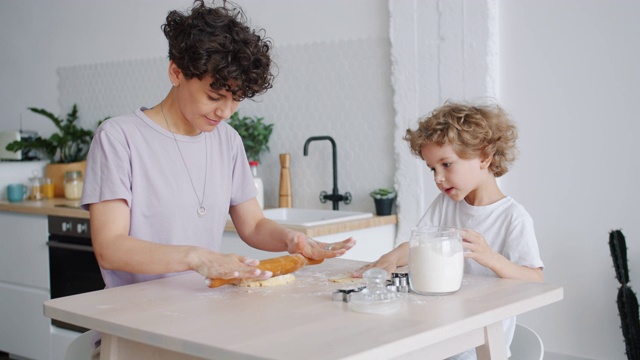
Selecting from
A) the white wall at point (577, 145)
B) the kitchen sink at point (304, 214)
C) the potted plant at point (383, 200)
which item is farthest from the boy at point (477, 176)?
the kitchen sink at point (304, 214)

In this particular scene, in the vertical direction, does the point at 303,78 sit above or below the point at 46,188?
above

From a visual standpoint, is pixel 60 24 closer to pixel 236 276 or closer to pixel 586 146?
pixel 586 146

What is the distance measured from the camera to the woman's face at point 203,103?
2070mm

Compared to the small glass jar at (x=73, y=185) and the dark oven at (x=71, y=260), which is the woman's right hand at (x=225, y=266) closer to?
the dark oven at (x=71, y=260)

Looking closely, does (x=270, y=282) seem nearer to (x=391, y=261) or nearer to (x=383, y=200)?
(x=391, y=261)

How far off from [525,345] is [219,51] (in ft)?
3.48

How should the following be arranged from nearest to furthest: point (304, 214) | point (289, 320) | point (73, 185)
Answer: point (289, 320)
point (304, 214)
point (73, 185)

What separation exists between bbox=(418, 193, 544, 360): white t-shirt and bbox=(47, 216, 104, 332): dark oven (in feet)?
7.16

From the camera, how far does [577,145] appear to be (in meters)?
3.09

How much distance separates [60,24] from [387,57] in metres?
2.66

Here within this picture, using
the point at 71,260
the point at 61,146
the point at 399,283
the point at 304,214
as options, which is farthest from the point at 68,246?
the point at 399,283

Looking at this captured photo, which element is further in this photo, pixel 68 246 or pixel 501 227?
pixel 68 246

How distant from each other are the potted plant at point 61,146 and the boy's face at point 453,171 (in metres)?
3.12

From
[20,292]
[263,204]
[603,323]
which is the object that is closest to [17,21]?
[20,292]
